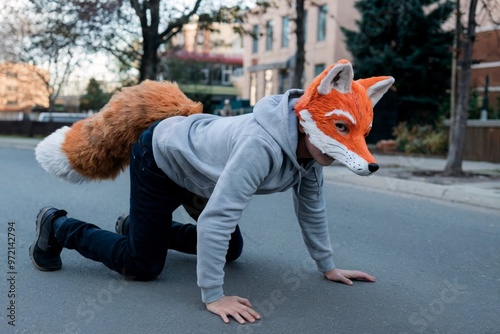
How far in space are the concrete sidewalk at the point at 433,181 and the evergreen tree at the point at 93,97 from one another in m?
24.2

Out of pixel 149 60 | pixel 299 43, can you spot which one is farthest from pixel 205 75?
pixel 299 43

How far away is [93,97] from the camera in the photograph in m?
37.4

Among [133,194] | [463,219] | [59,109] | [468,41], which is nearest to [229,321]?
[133,194]

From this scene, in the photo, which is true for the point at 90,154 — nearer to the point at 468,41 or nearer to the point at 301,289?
the point at 301,289

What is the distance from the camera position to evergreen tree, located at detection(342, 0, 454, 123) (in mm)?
17766

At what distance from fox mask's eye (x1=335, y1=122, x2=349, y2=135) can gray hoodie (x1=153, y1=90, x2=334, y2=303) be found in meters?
0.23

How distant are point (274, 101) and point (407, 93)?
16.9 metres

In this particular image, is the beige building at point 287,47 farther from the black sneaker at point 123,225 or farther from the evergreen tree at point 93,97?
the black sneaker at point 123,225

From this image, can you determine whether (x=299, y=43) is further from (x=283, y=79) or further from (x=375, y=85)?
(x=283, y=79)

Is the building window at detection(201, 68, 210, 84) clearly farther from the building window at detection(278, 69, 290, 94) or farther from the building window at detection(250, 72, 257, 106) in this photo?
the building window at detection(278, 69, 290, 94)

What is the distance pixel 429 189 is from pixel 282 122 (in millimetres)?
5771

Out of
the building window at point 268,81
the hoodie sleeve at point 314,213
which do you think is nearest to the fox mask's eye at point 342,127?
the hoodie sleeve at point 314,213

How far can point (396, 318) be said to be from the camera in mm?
2938

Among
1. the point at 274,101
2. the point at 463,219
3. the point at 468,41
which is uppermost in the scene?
the point at 468,41
